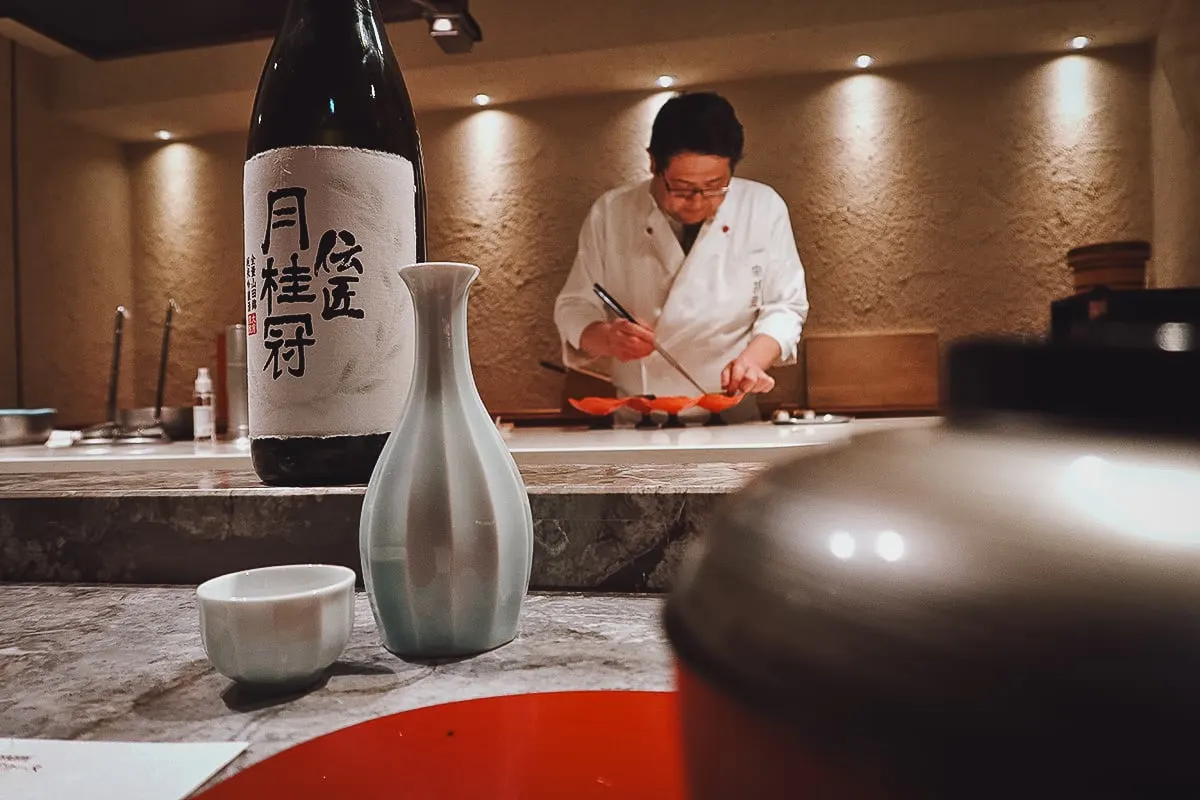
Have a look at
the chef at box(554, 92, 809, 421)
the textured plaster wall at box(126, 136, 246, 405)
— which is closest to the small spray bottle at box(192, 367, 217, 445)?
the chef at box(554, 92, 809, 421)

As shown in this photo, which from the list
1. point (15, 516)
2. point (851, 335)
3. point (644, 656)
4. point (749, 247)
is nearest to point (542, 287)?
point (749, 247)

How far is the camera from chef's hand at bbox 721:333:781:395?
2.77 meters

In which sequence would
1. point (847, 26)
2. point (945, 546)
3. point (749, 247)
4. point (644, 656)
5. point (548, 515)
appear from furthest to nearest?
point (749, 247)
point (847, 26)
point (548, 515)
point (644, 656)
point (945, 546)

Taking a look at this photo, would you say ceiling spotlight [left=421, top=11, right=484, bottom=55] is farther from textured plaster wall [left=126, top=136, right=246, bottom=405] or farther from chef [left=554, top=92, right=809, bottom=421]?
textured plaster wall [left=126, top=136, right=246, bottom=405]

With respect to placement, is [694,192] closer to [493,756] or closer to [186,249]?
[186,249]

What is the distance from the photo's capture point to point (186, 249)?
14.0 feet

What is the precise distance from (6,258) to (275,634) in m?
4.31

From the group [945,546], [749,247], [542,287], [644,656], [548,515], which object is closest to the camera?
[945,546]

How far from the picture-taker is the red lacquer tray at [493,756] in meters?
0.34

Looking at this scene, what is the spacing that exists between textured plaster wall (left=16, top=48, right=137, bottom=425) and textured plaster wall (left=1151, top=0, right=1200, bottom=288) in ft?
15.6

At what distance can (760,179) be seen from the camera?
3.65 meters

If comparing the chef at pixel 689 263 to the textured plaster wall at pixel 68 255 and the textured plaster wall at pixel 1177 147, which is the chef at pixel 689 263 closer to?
the textured plaster wall at pixel 1177 147

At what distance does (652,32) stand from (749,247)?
0.95m

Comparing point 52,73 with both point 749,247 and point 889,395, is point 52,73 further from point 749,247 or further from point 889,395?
point 889,395
